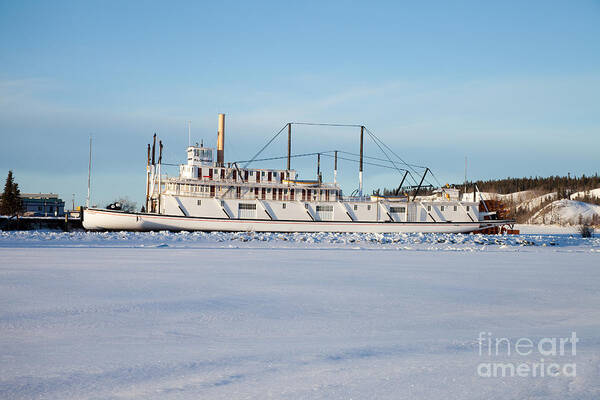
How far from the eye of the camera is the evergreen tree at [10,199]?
65131 mm

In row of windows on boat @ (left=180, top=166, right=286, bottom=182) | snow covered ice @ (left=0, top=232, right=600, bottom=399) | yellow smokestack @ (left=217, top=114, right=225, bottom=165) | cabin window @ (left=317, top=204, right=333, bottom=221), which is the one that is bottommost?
snow covered ice @ (left=0, top=232, right=600, bottom=399)

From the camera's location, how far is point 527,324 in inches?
229

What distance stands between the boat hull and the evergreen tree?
3175 centimetres

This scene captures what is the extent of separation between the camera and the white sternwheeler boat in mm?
39938

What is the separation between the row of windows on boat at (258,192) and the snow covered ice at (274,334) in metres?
31.8

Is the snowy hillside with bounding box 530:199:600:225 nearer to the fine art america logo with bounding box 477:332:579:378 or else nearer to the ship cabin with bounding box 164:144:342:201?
the ship cabin with bounding box 164:144:342:201

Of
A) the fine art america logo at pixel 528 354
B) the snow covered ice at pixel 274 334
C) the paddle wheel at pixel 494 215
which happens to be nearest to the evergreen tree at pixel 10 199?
the paddle wheel at pixel 494 215

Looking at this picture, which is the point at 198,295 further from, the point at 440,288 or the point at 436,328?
the point at 440,288

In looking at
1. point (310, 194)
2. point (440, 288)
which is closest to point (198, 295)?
point (440, 288)

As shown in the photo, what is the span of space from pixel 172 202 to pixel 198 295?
33.5 meters

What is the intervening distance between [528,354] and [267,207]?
3798 cm

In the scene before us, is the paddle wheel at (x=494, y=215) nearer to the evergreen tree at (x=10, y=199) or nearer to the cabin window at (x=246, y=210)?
the cabin window at (x=246, y=210)

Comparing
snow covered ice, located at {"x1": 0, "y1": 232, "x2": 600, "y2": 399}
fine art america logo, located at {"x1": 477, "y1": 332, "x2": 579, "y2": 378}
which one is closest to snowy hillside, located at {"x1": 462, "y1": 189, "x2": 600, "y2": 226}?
snow covered ice, located at {"x1": 0, "y1": 232, "x2": 600, "y2": 399}

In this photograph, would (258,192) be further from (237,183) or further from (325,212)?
(325,212)
